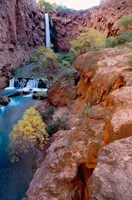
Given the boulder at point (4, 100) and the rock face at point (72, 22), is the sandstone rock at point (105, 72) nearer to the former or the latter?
the boulder at point (4, 100)

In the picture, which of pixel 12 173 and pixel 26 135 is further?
pixel 26 135

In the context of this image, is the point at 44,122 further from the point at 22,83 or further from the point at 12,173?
the point at 22,83

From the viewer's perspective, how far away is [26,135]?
11070mm

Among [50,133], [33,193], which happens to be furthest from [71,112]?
[33,193]

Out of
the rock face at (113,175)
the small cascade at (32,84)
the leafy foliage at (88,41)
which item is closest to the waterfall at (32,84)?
the small cascade at (32,84)

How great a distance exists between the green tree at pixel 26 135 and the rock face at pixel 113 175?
8.28 m

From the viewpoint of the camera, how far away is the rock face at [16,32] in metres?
A: 26.8

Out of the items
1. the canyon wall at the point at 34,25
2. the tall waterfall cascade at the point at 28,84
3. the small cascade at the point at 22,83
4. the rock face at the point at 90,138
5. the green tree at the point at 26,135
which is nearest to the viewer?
the rock face at the point at 90,138

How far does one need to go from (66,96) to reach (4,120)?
5.21m

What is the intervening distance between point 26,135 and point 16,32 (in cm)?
2472

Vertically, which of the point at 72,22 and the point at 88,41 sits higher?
the point at 72,22

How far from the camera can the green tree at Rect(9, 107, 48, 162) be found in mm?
11086

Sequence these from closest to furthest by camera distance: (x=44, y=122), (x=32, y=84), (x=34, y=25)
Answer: (x=44, y=122) → (x=32, y=84) → (x=34, y=25)

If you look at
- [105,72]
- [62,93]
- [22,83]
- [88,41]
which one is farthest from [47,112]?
[88,41]
